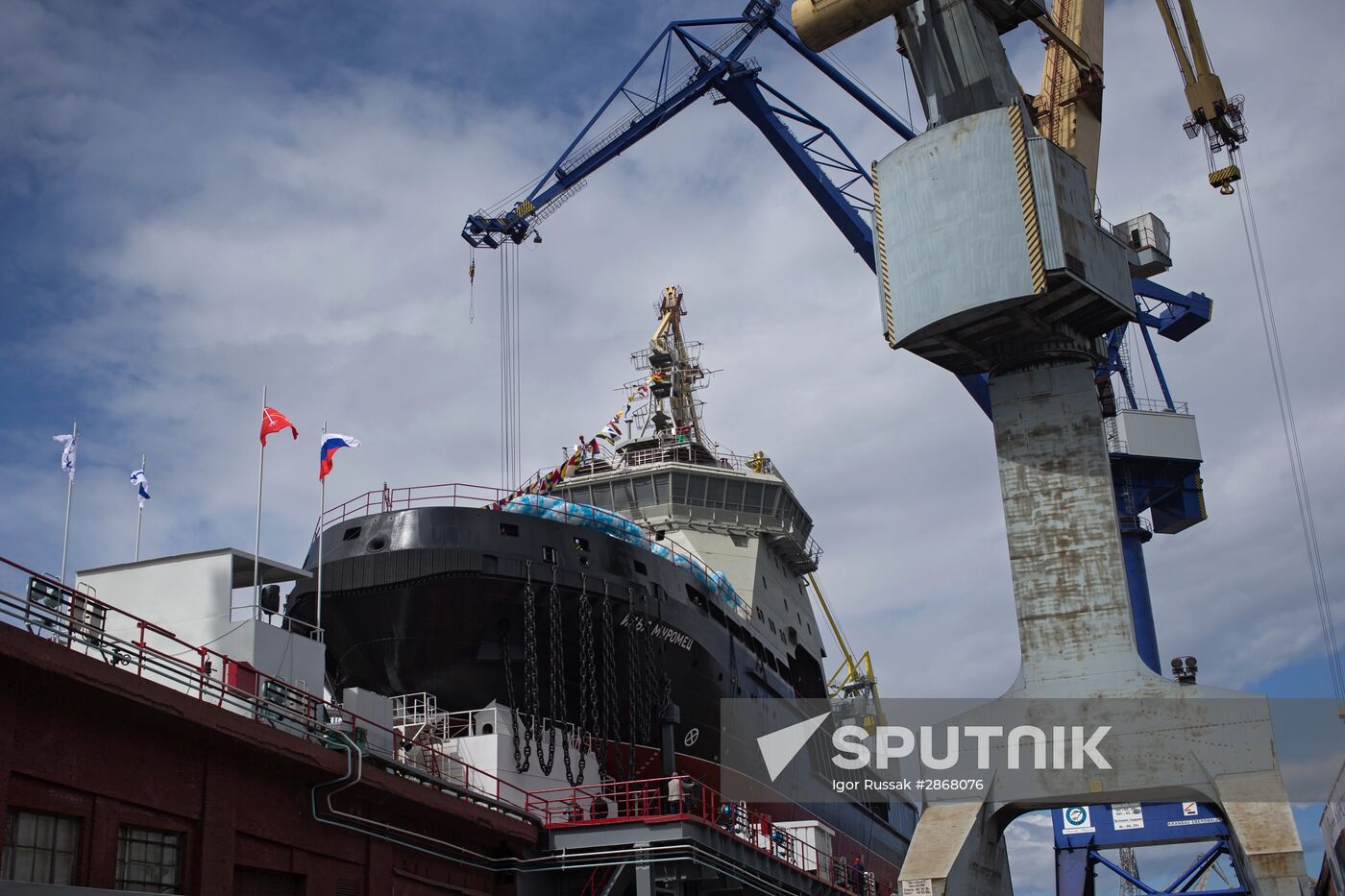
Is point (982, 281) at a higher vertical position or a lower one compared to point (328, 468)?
higher

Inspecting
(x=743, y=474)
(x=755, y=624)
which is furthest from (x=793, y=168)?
(x=755, y=624)

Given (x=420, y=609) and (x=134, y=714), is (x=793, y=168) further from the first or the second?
(x=134, y=714)

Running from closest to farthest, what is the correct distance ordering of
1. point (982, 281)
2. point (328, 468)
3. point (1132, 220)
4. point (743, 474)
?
point (982, 281) → point (328, 468) → point (1132, 220) → point (743, 474)

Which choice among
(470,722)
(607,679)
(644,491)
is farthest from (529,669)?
(644,491)

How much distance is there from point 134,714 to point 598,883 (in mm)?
8825

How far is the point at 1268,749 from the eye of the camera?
1814cm

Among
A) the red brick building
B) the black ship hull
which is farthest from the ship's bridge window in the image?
the red brick building

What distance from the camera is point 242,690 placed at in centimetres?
1731

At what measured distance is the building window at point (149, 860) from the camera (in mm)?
14047

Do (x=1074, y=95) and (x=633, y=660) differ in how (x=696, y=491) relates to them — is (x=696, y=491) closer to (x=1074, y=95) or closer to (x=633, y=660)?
(x=633, y=660)

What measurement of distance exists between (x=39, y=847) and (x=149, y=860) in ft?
5.10

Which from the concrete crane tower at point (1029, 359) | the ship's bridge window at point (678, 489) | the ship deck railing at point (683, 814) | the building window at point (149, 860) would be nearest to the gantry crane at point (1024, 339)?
the concrete crane tower at point (1029, 359)

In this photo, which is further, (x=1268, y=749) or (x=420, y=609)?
(x=420, y=609)

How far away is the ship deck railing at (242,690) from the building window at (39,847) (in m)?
1.70
